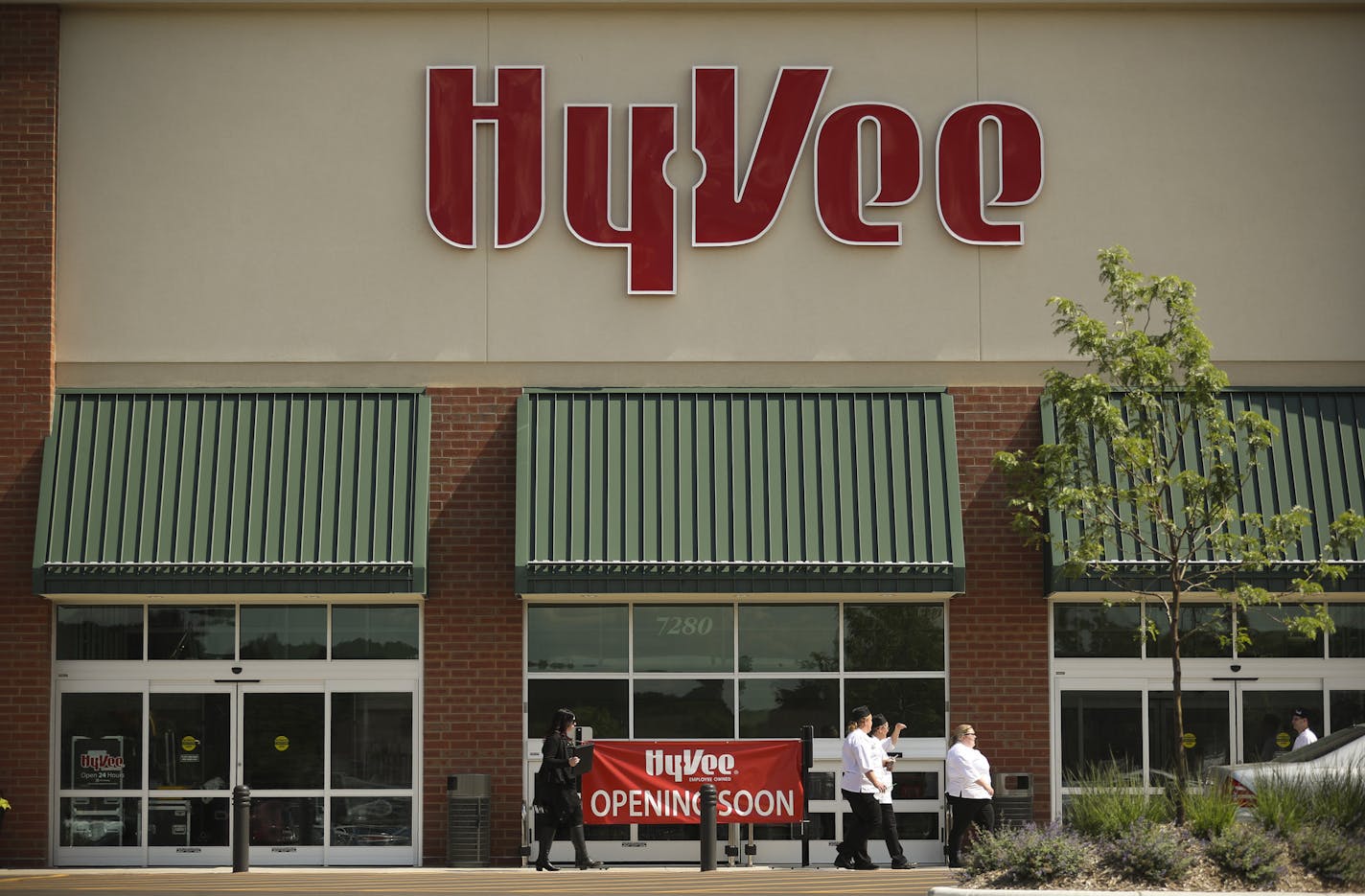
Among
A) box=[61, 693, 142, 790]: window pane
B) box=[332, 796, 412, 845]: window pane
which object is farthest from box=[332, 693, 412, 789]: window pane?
box=[61, 693, 142, 790]: window pane

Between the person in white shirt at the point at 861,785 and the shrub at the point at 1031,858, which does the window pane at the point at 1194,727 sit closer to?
the person in white shirt at the point at 861,785

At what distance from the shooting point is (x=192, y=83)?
2164 cm

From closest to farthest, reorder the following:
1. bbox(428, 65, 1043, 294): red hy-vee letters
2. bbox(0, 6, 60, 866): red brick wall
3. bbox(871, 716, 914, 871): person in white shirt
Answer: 1. bbox(871, 716, 914, 871): person in white shirt
2. bbox(0, 6, 60, 866): red brick wall
3. bbox(428, 65, 1043, 294): red hy-vee letters

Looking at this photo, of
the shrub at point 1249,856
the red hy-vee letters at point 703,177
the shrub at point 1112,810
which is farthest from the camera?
the red hy-vee letters at point 703,177

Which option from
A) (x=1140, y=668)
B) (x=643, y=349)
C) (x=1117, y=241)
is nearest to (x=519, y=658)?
(x=643, y=349)

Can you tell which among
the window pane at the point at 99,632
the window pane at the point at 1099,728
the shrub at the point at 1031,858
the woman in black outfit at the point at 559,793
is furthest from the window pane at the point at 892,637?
the window pane at the point at 99,632

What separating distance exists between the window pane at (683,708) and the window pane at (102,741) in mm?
6040

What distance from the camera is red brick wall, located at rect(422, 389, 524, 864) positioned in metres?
20.6

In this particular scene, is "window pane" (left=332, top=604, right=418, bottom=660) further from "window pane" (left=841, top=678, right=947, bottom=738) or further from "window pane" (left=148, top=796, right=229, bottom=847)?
"window pane" (left=841, top=678, right=947, bottom=738)

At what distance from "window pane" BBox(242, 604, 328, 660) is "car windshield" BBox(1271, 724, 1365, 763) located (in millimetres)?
10934

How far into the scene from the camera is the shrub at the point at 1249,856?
46.7 feet

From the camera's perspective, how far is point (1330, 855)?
14.3m

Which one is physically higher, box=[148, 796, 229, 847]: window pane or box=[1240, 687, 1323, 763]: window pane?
box=[1240, 687, 1323, 763]: window pane

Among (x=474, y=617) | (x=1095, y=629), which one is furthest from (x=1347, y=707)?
(x=474, y=617)
